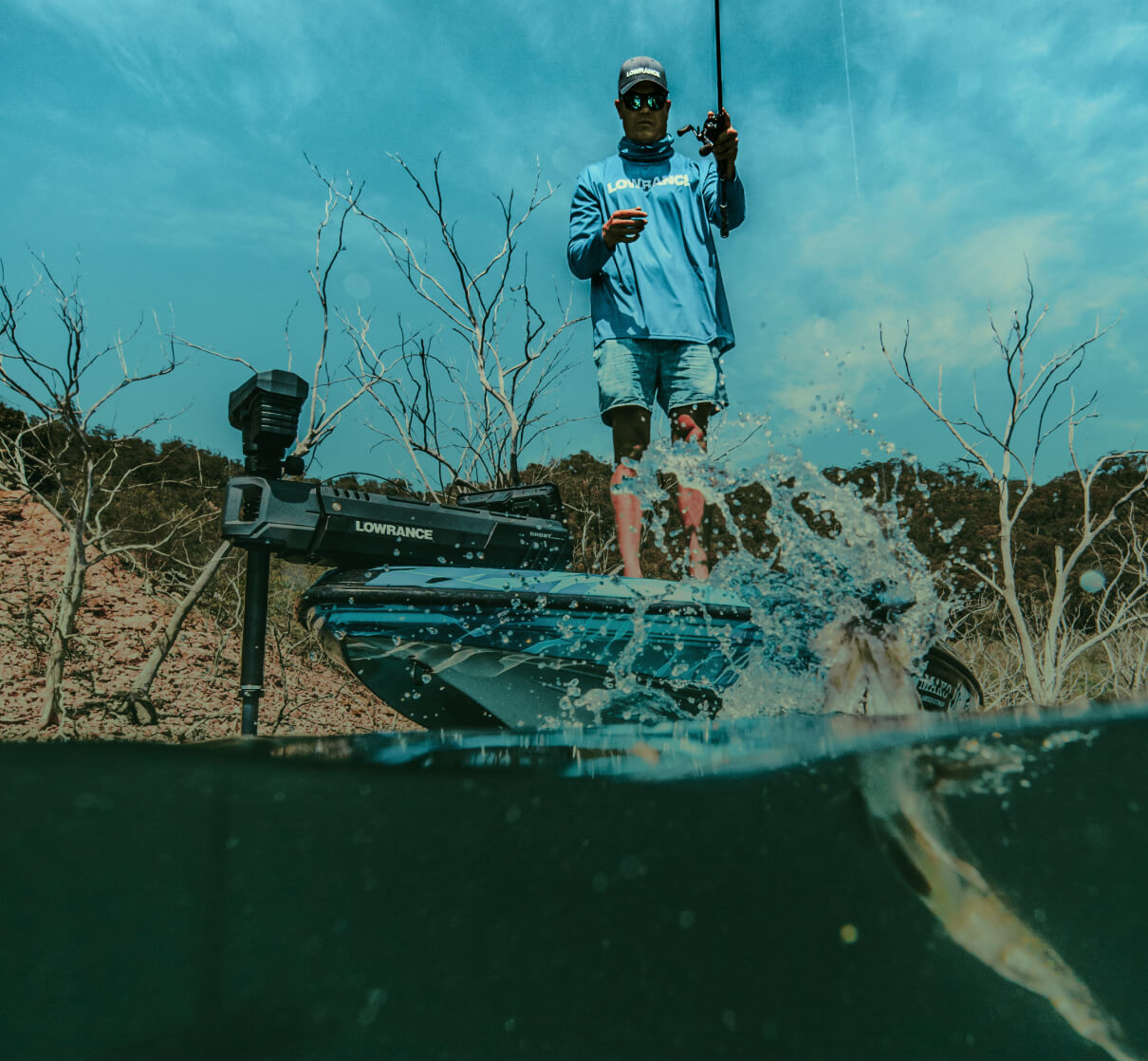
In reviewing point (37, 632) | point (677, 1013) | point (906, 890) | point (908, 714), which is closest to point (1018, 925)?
point (906, 890)

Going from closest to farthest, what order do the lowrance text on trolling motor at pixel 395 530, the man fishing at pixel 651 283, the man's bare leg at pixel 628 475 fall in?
the lowrance text on trolling motor at pixel 395 530 → the man's bare leg at pixel 628 475 → the man fishing at pixel 651 283

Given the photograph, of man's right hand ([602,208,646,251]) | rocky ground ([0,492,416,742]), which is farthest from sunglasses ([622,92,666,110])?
rocky ground ([0,492,416,742])

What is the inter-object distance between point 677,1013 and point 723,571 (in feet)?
9.89

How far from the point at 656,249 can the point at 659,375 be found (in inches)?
20.3

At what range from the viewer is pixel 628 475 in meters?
3.23

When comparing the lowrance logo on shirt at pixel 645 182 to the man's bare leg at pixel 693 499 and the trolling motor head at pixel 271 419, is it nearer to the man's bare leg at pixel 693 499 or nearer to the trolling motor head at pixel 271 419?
the man's bare leg at pixel 693 499

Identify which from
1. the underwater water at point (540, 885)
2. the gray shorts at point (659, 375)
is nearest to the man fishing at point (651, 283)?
the gray shorts at point (659, 375)

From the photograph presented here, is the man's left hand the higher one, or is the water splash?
the man's left hand

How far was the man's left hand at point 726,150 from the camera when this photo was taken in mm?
2932

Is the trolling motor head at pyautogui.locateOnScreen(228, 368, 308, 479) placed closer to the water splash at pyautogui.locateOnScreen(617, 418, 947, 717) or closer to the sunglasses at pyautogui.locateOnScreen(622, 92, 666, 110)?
the water splash at pyautogui.locateOnScreen(617, 418, 947, 717)

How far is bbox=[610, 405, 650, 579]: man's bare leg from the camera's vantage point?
3164 mm

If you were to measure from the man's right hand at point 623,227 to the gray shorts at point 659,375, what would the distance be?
1.44ft

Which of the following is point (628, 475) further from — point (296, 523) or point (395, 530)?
point (296, 523)

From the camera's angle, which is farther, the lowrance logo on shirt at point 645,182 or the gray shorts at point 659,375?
the lowrance logo on shirt at point 645,182
